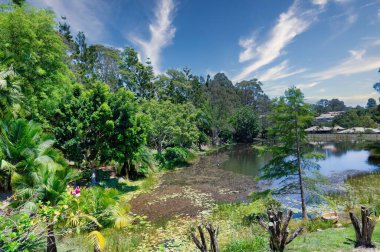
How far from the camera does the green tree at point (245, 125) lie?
165 feet

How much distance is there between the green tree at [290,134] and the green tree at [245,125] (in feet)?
130

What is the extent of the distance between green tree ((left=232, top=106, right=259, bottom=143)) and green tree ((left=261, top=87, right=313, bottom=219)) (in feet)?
130

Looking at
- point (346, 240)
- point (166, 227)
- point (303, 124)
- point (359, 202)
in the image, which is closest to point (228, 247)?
point (346, 240)

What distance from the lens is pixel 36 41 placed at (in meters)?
13.8

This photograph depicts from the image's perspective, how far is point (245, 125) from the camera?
51000 millimetres

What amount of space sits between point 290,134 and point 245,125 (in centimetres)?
4066

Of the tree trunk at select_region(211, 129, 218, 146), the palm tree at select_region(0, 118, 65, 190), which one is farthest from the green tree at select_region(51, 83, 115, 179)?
the tree trunk at select_region(211, 129, 218, 146)

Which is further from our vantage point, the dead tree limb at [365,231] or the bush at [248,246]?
the bush at [248,246]

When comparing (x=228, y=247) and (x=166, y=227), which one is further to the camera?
(x=166, y=227)

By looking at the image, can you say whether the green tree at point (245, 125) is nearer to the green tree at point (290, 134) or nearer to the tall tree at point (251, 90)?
the tall tree at point (251, 90)

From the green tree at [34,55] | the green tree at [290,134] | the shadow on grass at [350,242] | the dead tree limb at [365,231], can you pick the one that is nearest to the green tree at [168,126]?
the green tree at [34,55]

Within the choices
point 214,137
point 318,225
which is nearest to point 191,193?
point 318,225

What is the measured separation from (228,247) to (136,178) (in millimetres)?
13513

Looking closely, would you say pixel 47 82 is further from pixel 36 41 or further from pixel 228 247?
pixel 228 247
